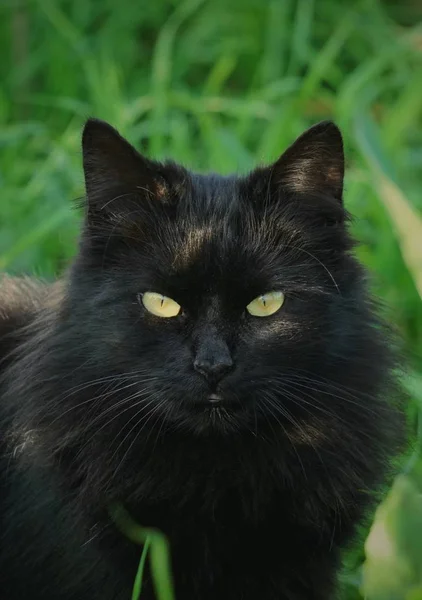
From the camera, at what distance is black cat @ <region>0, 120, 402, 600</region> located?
2.27 m

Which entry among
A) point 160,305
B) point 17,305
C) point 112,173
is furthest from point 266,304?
point 17,305

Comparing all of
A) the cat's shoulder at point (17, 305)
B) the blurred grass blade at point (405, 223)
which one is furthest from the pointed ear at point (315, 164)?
the cat's shoulder at point (17, 305)

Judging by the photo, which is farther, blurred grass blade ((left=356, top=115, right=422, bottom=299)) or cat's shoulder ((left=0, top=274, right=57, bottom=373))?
cat's shoulder ((left=0, top=274, right=57, bottom=373))

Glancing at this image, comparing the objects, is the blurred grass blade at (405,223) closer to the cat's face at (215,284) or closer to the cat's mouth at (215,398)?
the cat's face at (215,284)

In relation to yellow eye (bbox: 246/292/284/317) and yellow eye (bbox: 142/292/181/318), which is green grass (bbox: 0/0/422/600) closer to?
yellow eye (bbox: 246/292/284/317)

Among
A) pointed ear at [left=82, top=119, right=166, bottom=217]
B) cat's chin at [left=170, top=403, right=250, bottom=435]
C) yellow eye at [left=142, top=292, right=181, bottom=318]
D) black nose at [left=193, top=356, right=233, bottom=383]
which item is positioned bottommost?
cat's chin at [left=170, top=403, right=250, bottom=435]

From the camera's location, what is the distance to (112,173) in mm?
2406

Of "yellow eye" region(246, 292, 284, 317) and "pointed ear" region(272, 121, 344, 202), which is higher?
"pointed ear" region(272, 121, 344, 202)

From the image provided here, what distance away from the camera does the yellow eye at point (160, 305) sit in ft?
7.40

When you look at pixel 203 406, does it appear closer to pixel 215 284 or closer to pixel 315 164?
pixel 215 284

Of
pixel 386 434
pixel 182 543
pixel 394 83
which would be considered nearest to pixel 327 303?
→ pixel 386 434

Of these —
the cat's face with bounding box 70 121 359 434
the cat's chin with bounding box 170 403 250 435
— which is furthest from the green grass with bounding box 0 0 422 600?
the cat's chin with bounding box 170 403 250 435

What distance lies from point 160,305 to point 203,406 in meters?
0.25

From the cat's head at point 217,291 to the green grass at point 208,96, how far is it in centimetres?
25
